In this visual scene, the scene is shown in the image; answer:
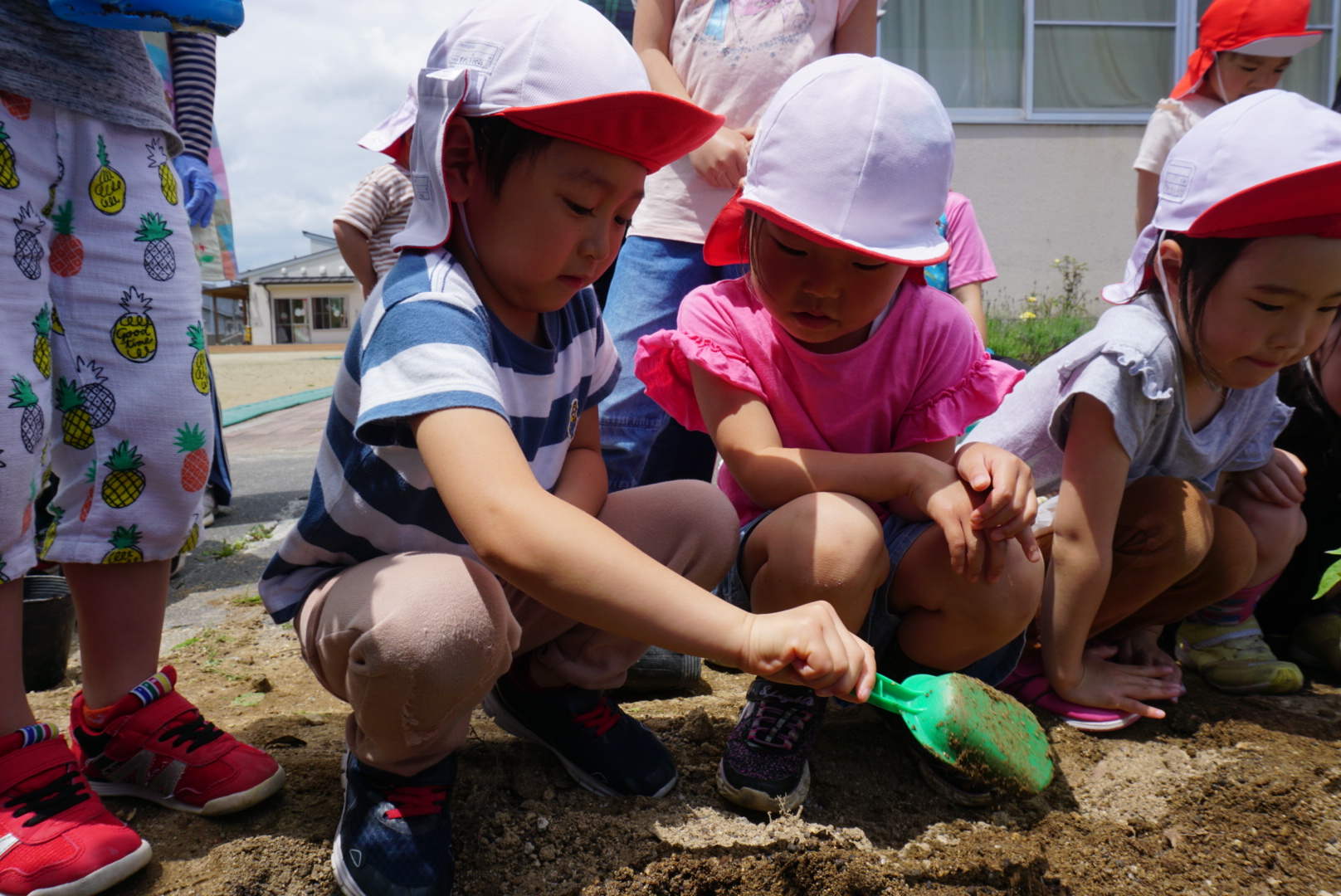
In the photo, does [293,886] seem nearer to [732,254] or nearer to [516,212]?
[516,212]

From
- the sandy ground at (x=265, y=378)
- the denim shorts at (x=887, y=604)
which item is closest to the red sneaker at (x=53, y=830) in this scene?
the denim shorts at (x=887, y=604)

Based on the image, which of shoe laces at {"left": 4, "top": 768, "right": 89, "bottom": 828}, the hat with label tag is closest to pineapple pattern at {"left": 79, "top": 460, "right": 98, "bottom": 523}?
shoe laces at {"left": 4, "top": 768, "right": 89, "bottom": 828}

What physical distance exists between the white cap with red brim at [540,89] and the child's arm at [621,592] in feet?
1.33

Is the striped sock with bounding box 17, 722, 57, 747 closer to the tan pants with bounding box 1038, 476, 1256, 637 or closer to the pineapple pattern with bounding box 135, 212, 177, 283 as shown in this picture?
the pineapple pattern with bounding box 135, 212, 177, 283

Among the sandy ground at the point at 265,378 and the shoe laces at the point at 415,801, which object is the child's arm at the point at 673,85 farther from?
the sandy ground at the point at 265,378

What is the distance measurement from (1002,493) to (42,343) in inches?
52.1

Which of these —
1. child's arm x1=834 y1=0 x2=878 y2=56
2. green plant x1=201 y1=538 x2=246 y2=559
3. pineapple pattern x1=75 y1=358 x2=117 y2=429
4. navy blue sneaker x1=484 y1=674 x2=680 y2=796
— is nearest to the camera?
pineapple pattern x1=75 y1=358 x2=117 y2=429

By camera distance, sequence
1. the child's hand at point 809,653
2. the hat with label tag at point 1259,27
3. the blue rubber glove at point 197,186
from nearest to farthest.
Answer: the child's hand at point 809,653
the blue rubber glove at point 197,186
the hat with label tag at point 1259,27

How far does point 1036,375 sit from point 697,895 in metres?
1.19

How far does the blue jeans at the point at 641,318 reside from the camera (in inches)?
86.6

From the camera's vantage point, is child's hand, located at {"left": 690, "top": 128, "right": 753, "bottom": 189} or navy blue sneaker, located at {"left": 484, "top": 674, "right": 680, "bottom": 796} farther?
child's hand, located at {"left": 690, "top": 128, "right": 753, "bottom": 189}

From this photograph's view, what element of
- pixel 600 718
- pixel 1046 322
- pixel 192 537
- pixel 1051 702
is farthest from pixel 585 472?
pixel 1046 322

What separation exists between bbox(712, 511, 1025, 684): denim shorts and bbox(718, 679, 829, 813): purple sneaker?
0.63ft

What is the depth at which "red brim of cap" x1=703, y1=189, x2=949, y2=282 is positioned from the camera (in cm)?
135
